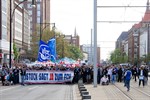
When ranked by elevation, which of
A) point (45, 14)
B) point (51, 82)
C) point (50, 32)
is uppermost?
point (45, 14)

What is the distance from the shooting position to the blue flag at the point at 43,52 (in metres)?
45.3

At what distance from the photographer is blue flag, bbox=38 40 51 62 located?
45281mm

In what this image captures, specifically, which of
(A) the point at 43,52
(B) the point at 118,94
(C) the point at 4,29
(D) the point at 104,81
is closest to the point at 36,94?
(B) the point at 118,94

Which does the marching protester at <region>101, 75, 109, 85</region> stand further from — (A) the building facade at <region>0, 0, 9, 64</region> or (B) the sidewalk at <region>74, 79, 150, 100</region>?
(A) the building facade at <region>0, 0, 9, 64</region>

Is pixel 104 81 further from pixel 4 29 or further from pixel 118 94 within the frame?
pixel 4 29

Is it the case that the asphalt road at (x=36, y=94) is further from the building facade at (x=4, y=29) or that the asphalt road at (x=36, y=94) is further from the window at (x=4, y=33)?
the window at (x=4, y=33)

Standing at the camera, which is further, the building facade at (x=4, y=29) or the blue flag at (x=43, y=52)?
the building facade at (x=4, y=29)

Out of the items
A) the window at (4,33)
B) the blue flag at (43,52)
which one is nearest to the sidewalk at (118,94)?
the blue flag at (43,52)

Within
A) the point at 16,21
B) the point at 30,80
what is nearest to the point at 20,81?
the point at 30,80

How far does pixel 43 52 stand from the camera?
4562 centimetres

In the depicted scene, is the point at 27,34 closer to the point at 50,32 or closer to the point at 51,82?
the point at 50,32

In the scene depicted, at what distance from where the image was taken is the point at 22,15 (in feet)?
446

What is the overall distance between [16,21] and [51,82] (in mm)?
Answer: 80338

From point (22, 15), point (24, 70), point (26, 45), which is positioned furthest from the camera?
point (26, 45)
